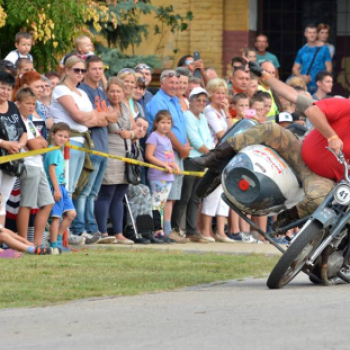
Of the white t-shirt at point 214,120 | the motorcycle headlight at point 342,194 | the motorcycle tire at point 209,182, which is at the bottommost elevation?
the white t-shirt at point 214,120

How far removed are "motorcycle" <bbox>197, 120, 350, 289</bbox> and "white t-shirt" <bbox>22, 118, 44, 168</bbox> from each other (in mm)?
3735

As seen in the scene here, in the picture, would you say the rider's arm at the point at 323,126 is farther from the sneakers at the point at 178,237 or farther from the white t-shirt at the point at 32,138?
the sneakers at the point at 178,237

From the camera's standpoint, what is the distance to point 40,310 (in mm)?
9234

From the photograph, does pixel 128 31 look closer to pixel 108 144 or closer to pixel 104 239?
pixel 108 144

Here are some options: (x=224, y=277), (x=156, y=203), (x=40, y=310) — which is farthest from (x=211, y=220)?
(x=40, y=310)

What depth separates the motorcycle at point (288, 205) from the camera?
10.7m

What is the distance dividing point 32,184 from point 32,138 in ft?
1.76

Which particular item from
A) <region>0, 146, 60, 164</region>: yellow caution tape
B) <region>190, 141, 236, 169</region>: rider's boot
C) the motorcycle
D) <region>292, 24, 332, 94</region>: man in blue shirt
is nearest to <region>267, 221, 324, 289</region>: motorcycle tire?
the motorcycle

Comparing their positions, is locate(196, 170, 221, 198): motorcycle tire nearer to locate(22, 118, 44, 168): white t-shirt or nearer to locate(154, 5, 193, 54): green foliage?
locate(22, 118, 44, 168): white t-shirt

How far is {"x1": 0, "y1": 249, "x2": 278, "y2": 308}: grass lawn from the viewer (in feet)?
33.8

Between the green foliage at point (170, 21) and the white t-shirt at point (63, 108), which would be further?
the green foliage at point (170, 21)

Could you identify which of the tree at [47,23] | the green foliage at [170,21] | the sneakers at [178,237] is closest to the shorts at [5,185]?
the tree at [47,23]

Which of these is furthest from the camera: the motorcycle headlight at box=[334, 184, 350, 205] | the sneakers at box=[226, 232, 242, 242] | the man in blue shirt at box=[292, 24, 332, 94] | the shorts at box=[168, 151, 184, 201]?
the man in blue shirt at box=[292, 24, 332, 94]

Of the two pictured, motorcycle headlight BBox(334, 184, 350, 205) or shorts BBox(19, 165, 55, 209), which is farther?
shorts BBox(19, 165, 55, 209)
